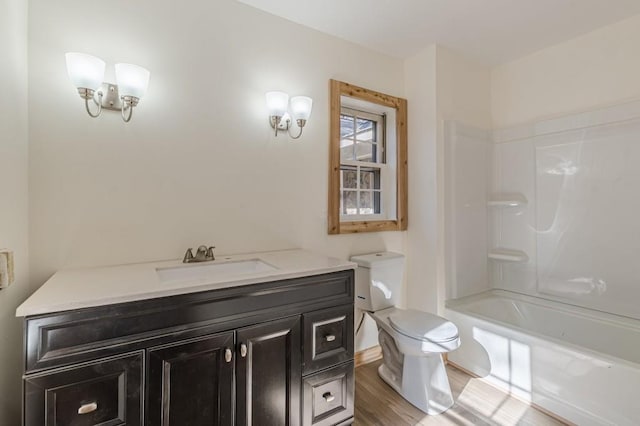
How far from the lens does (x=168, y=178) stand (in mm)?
1620

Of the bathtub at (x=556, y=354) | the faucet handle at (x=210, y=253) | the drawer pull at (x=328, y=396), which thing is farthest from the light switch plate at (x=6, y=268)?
the bathtub at (x=556, y=354)

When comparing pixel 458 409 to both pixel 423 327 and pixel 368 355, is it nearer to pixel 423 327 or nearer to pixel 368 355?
pixel 423 327

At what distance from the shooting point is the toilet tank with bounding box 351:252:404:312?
2.08 meters

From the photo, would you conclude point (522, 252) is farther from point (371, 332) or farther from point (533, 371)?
point (371, 332)

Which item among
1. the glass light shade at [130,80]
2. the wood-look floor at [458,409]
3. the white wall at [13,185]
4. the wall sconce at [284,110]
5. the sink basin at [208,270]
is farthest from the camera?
the wall sconce at [284,110]

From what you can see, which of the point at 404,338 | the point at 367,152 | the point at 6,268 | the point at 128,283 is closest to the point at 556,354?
the point at 404,338

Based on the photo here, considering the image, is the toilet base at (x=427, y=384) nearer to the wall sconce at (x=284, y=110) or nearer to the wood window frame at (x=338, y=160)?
the wood window frame at (x=338, y=160)

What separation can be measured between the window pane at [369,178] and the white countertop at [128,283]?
40.9 inches

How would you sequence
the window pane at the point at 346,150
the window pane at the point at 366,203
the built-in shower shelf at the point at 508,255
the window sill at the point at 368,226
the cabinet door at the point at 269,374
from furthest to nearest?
the built-in shower shelf at the point at 508,255, the window pane at the point at 366,203, the window pane at the point at 346,150, the window sill at the point at 368,226, the cabinet door at the point at 269,374

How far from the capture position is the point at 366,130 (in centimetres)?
256

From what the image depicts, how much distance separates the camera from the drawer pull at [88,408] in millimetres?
976

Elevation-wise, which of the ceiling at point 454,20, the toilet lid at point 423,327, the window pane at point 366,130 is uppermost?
the ceiling at point 454,20

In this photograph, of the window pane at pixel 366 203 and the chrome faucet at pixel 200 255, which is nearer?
the chrome faucet at pixel 200 255

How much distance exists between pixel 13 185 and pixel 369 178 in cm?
212
